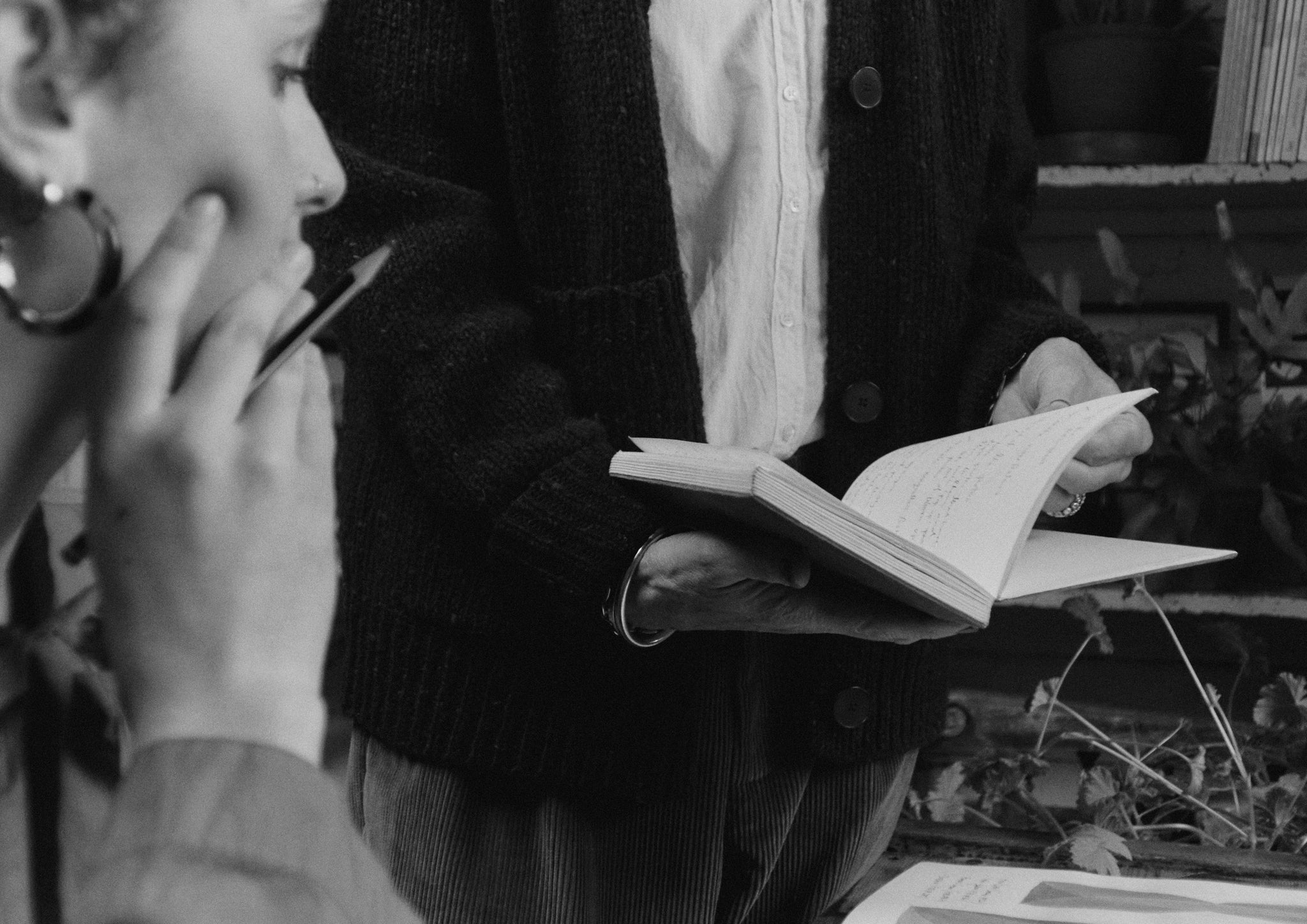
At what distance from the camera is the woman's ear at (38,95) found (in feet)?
0.98

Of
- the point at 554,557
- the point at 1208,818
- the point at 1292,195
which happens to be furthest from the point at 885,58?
the point at 1292,195

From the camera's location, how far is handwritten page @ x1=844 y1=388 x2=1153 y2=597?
69 cm

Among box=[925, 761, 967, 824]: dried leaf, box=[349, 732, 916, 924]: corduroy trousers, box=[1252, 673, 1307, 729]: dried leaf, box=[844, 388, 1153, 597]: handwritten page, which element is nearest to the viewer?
box=[844, 388, 1153, 597]: handwritten page

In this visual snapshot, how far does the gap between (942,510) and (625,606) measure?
7.5 inches

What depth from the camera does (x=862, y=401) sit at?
0.90 m

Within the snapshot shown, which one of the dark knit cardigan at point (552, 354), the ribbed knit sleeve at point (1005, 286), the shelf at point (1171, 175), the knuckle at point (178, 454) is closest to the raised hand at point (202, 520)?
the knuckle at point (178, 454)

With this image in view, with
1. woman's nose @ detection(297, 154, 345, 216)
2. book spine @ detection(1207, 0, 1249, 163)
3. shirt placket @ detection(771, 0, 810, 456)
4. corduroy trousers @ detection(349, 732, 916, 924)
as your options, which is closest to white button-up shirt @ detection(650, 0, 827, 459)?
shirt placket @ detection(771, 0, 810, 456)

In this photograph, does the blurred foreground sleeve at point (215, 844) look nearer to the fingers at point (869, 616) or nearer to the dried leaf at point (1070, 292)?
the fingers at point (869, 616)

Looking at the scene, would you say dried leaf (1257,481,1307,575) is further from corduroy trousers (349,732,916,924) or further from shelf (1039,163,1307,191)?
corduroy trousers (349,732,916,924)

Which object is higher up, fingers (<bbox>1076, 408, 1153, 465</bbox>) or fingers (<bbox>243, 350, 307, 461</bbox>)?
fingers (<bbox>243, 350, 307, 461</bbox>)

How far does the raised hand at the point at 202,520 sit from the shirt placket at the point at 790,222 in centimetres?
58

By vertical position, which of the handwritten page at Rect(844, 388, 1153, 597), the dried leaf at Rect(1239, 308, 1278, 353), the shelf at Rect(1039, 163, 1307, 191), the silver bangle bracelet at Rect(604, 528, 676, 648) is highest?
the handwritten page at Rect(844, 388, 1153, 597)

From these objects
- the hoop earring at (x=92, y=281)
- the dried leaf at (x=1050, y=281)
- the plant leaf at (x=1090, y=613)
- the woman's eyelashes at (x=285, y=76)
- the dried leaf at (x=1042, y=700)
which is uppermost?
the woman's eyelashes at (x=285, y=76)

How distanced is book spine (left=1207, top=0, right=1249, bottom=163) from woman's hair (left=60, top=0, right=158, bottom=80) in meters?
1.61
